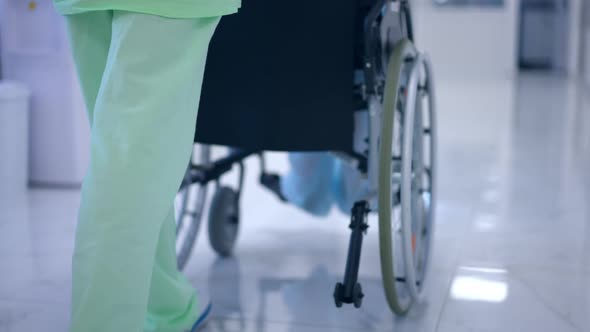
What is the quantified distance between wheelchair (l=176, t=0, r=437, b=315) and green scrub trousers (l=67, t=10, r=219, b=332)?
0.40m

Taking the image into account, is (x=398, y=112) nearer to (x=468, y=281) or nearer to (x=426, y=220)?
(x=426, y=220)

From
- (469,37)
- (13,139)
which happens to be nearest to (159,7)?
(13,139)

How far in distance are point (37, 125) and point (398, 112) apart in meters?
1.79

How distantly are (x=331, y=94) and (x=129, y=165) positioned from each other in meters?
0.55

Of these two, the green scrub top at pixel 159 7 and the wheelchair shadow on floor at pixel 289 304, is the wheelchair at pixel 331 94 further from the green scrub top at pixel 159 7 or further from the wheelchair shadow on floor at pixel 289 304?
the green scrub top at pixel 159 7

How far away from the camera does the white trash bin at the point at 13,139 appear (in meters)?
2.77

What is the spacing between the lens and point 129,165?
1104mm

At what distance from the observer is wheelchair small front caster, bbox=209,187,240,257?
2.04m

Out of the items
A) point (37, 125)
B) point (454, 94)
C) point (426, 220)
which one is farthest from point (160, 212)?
point (454, 94)

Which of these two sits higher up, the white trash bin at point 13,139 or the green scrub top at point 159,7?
the green scrub top at point 159,7

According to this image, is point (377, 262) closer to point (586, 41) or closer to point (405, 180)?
point (405, 180)

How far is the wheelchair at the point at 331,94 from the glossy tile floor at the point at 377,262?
0.18m

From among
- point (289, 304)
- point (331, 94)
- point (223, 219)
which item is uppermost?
point (331, 94)

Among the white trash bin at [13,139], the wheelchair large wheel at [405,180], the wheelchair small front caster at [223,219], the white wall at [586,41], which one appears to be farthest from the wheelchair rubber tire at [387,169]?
the white wall at [586,41]
